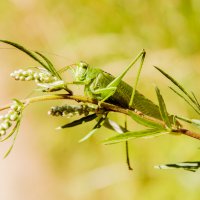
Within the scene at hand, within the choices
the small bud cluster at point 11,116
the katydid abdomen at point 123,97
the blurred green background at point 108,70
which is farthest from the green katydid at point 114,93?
the blurred green background at point 108,70

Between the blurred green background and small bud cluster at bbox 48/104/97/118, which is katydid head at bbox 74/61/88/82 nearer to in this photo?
small bud cluster at bbox 48/104/97/118

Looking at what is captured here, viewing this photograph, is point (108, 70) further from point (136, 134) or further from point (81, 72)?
point (136, 134)

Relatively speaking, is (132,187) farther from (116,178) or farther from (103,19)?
(103,19)

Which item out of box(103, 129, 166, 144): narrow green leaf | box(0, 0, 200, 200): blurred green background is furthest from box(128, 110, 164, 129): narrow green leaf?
box(0, 0, 200, 200): blurred green background

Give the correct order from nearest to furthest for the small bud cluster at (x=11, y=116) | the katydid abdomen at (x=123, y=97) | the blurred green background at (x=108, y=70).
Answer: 1. the small bud cluster at (x=11, y=116)
2. the katydid abdomen at (x=123, y=97)
3. the blurred green background at (x=108, y=70)

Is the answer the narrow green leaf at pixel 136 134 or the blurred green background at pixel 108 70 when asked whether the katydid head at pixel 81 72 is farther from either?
the blurred green background at pixel 108 70

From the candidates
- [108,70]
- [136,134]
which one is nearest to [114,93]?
[136,134]
